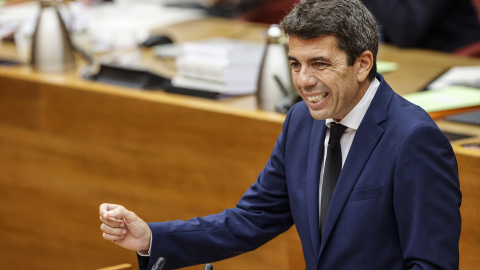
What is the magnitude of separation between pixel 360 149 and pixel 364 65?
0.16 meters

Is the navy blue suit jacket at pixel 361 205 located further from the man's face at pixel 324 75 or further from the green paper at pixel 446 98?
the green paper at pixel 446 98

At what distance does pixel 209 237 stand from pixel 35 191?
1.36 m

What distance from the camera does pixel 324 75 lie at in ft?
4.66

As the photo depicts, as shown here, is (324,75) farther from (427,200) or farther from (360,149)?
(427,200)

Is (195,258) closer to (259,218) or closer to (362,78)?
(259,218)

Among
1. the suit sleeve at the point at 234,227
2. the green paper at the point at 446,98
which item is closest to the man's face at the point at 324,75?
the suit sleeve at the point at 234,227

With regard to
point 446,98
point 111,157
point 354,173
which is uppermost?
point 354,173

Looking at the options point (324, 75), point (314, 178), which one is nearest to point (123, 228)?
point (314, 178)

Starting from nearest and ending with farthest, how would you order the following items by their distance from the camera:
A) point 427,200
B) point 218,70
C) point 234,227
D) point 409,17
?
point 427,200 < point 234,227 < point 218,70 < point 409,17

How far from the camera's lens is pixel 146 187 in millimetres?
2605

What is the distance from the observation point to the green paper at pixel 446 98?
2.19m

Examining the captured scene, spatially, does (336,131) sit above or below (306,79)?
below

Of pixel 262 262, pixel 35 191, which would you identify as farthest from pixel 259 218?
pixel 35 191

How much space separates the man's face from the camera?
1404 millimetres
